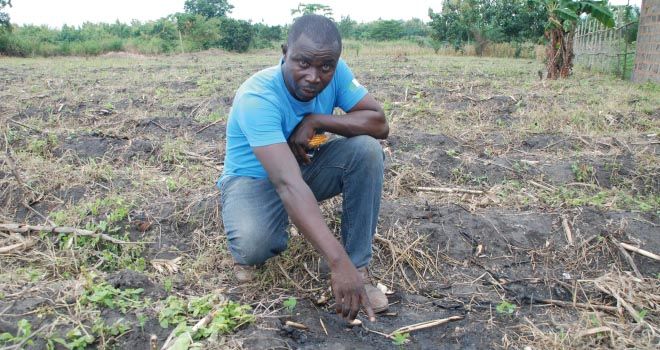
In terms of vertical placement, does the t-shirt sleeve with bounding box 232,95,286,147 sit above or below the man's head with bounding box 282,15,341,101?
below

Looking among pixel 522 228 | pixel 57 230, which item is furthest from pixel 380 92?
pixel 57 230

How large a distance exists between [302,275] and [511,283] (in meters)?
1.15

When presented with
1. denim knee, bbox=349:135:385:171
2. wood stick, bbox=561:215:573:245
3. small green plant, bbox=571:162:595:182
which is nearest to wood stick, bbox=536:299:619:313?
wood stick, bbox=561:215:573:245

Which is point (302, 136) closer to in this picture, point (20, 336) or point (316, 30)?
point (316, 30)

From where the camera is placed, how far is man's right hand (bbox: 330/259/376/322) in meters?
2.21

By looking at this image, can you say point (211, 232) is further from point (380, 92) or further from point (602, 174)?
point (380, 92)

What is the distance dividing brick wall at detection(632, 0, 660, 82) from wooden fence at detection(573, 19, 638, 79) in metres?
0.71

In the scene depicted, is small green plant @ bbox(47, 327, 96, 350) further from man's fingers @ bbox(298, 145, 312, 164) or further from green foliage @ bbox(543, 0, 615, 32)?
green foliage @ bbox(543, 0, 615, 32)

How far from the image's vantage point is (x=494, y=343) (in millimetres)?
2520

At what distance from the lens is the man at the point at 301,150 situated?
2545 mm

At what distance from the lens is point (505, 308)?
2.81m

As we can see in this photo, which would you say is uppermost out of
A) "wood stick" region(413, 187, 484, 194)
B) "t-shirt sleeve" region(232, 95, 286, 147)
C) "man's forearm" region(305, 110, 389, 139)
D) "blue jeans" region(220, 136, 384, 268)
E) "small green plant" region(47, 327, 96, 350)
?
"t-shirt sleeve" region(232, 95, 286, 147)

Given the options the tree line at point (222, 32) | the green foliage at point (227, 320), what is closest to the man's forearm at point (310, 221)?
the green foliage at point (227, 320)

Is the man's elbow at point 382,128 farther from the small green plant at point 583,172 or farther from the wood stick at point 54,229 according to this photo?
the small green plant at point 583,172
